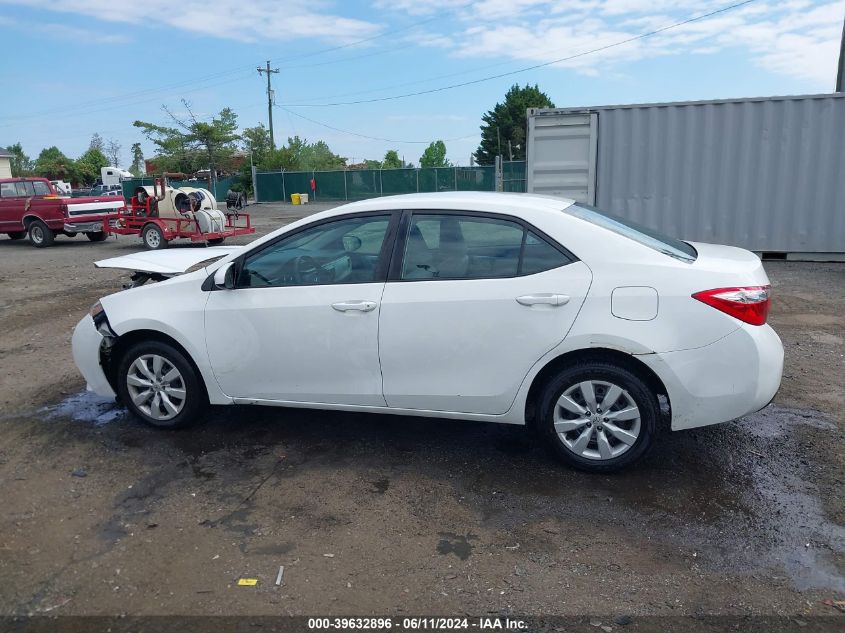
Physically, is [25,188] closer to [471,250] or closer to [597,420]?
[471,250]

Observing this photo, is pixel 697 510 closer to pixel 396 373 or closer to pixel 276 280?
pixel 396 373

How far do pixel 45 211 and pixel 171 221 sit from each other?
171 inches

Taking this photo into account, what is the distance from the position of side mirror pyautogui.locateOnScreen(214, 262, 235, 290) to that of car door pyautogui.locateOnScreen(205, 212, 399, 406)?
0.11ft

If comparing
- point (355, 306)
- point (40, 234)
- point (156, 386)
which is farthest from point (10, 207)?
point (355, 306)

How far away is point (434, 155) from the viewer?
357 feet

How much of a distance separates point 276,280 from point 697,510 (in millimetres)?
2797

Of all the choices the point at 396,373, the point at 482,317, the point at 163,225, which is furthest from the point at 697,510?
the point at 163,225

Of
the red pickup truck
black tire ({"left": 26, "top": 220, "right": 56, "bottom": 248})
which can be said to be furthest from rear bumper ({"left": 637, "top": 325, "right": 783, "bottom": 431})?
black tire ({"left": 26, "top": 220, "right": 56, "bottom": 248})

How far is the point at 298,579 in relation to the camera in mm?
3182

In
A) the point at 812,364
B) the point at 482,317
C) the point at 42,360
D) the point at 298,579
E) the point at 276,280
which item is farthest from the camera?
the point at 42,360

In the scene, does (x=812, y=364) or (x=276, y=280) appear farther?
(x=812, y=364)

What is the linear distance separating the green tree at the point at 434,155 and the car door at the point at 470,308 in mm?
102350

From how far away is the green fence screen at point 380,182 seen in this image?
3619 cm

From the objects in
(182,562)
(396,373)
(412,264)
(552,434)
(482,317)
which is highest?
(412,264)
